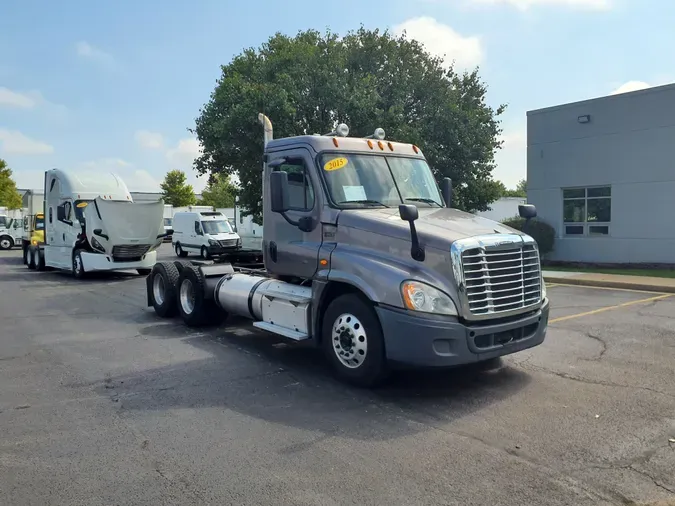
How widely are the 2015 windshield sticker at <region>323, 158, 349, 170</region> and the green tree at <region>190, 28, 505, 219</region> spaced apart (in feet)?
48.7

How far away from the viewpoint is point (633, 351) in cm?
788

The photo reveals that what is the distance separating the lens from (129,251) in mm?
18250

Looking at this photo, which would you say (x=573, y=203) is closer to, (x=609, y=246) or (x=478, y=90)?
(x=609, y=246)

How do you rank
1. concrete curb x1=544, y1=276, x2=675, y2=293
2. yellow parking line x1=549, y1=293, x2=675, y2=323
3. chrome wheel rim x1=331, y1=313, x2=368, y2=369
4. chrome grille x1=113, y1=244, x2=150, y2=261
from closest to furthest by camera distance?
chrome wheel rim x1=331, y1=313, x2=368, y2=369 → yellow parking line x1=549, y1=293, x2=675, y2=323 → concrete curb x1=544, y1=276, x2=675, y2=293 → chrome grille x1=113, y1=244, x2=150, y2=261

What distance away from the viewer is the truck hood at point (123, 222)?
57.8 ft

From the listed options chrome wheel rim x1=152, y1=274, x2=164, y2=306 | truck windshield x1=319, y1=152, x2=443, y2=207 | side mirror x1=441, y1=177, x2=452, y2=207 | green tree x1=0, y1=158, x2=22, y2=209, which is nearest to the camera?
truck windshield x1=319, y1=152, x2=443, y2=207

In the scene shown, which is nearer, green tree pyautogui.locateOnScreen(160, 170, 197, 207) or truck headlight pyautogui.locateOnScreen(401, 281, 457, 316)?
truck headlight pyautogui.locateOnScreen(401, 281, 457, 316)

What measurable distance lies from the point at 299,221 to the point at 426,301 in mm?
2027

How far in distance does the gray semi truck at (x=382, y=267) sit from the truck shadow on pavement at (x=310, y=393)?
14.9 inches

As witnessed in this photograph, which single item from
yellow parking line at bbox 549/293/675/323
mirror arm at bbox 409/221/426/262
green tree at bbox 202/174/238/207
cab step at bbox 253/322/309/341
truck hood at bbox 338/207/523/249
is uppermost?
green tree at bbox 202/174/238/207

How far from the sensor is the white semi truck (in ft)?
58.2

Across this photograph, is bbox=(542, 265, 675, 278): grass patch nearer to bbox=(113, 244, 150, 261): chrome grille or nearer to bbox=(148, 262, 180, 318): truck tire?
bbox=(148, 262, 180, 318): truck tire

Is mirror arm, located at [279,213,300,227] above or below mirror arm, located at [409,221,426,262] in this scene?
above

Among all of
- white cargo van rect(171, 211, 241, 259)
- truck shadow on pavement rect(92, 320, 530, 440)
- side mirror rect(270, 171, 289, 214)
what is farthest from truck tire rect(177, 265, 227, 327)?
white cargo van rect(171, 211, 241, 259)
